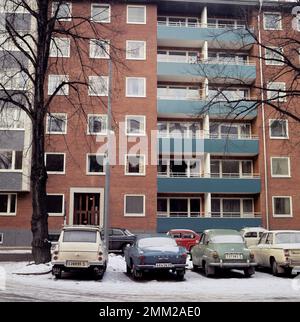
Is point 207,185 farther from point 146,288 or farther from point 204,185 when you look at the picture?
point 146,288

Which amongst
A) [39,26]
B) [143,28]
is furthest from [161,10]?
[39,26]

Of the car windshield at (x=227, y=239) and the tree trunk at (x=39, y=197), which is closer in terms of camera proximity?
the car windshield at (x=227, y=239)

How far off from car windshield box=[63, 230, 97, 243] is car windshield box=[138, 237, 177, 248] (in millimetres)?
1658

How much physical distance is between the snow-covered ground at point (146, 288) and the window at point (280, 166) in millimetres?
21242

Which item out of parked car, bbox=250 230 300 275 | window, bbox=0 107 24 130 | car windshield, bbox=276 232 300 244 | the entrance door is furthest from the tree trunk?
the entrance door

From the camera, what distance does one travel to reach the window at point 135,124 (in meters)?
35.6

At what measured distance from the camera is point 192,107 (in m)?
36.1

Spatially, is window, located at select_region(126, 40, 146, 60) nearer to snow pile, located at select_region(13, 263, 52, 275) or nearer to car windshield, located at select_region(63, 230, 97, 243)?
snow pile, located at select_region(13, 263, 52, 275)

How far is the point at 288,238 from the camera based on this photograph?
1655cm

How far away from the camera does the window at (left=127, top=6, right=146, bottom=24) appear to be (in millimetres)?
37625

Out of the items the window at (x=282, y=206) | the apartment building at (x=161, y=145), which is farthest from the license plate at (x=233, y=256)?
the window at (x=282, y=206)

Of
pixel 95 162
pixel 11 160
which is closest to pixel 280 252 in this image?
pixel 95 162

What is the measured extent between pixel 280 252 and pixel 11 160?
2256 cm

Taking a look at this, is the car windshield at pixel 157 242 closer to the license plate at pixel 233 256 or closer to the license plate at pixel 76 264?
the license plate at pixel 233 256
